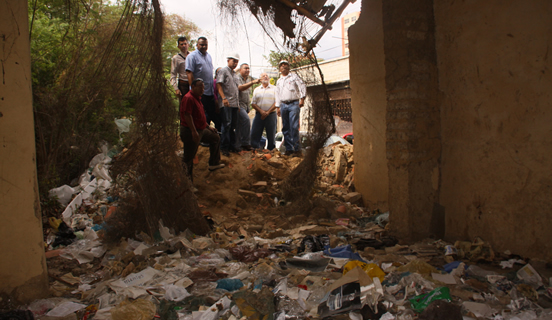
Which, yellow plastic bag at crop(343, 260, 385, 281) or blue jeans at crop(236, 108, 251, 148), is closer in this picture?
yellow plastic bag at crop(343, 260, 385, 281)

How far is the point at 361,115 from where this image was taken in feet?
17.8

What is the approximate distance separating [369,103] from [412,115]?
1.70m

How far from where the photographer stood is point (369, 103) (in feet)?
17.2

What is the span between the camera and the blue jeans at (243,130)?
275 inches

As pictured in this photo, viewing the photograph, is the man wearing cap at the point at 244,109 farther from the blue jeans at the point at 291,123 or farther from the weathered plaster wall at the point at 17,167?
the weathered plaster wall at the point at 17,167

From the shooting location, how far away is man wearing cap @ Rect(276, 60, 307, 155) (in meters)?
6.28

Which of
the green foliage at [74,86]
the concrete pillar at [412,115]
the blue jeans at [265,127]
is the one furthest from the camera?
the blue jeans at [265,127]

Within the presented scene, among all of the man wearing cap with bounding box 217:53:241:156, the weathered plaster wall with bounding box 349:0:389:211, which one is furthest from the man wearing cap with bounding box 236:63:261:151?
the weathered plaster wall with bounding box 349:0:389:211

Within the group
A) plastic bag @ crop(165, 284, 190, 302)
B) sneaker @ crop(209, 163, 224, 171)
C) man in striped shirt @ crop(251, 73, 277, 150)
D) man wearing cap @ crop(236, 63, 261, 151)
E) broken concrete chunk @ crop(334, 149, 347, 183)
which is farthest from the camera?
man in striped shirt @ crop(251, 73, 277, 150)

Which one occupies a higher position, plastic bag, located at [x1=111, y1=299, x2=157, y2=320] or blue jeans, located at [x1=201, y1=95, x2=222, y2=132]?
blue jeans, located at [x1=201, y1=95, x2=222, y2=132]

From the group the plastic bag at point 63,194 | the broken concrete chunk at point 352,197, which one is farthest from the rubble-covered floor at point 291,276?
the plastic bag at point 63,194

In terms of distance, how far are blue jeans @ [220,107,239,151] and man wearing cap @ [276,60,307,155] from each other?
1033 mm

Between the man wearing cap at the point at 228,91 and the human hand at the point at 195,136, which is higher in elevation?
the man wearing cap at the point at 228,91

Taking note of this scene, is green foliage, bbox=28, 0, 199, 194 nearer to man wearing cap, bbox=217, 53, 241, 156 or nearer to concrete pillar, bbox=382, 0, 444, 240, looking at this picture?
man wearing cap, bbox=217, 53, 241, 156
